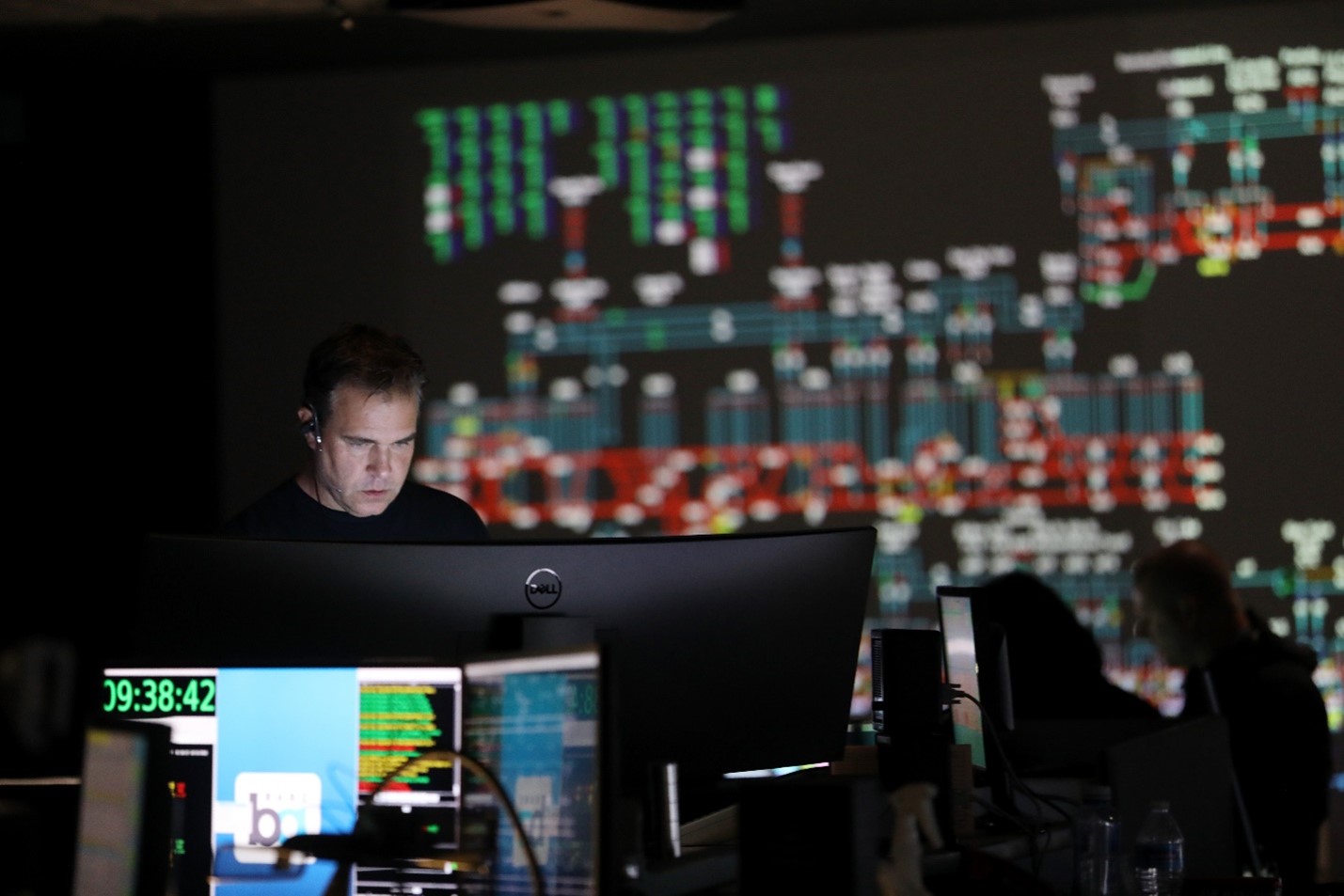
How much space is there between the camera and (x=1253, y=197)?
4.75 m

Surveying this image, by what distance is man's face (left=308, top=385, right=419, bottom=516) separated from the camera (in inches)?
104

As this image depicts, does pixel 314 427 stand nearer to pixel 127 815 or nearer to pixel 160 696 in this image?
pixel 160 696

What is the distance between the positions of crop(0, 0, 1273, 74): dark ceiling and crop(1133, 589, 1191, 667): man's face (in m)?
1.87

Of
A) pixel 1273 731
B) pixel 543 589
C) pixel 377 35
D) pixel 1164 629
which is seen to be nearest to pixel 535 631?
pixel 543 589

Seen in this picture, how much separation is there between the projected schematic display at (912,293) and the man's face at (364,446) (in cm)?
241

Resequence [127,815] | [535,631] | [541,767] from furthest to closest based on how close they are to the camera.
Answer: [535,631] → [541,767] → [127,815]

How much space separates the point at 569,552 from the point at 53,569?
3.98m

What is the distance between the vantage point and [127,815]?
131 centimetres

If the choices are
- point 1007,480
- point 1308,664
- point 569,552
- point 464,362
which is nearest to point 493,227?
point 464,362

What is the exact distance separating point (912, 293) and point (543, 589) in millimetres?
3270

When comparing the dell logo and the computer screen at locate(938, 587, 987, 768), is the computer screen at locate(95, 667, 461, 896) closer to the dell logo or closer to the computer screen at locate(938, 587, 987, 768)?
the dell logo

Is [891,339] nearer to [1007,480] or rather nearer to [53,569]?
[1007,480]

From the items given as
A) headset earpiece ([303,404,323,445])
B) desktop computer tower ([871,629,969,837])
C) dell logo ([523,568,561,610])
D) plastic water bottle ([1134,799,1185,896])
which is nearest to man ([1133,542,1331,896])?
plastic water bottle ([1134,799,1185,896])

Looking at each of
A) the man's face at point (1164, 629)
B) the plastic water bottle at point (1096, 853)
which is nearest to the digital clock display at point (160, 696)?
the plastic water bottle at point (1096, 853)
